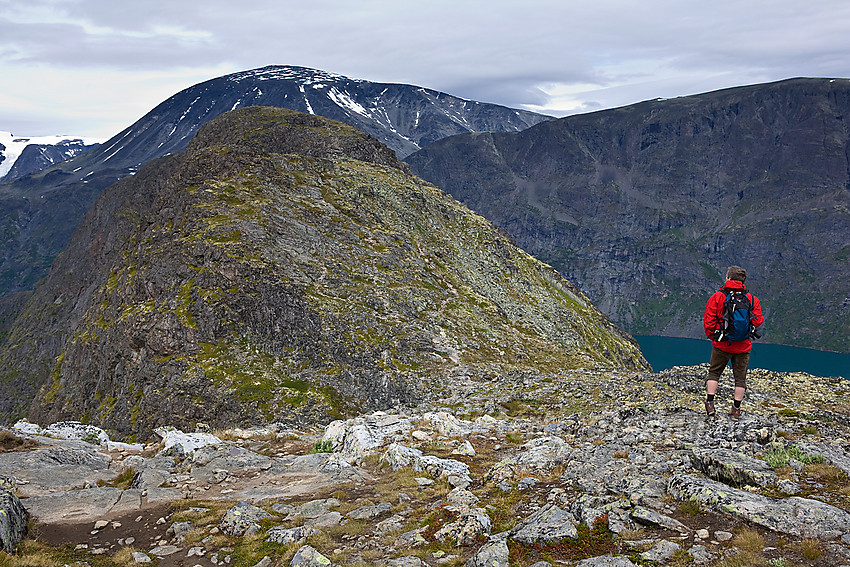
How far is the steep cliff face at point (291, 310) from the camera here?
165ft

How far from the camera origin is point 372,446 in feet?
71.1

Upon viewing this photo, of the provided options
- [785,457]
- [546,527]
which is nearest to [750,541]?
[546,527]

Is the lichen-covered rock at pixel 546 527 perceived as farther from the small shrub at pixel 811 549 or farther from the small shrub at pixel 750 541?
the small shrub at pixel 811 549

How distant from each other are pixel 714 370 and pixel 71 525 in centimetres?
2179

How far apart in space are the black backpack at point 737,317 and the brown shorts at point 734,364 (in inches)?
40.8

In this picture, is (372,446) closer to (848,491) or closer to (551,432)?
(551,432)

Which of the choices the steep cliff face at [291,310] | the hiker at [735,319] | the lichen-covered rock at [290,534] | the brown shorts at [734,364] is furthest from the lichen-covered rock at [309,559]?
the steep cliff face at [291,310]

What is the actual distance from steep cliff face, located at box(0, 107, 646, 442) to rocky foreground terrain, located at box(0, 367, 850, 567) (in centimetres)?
2500

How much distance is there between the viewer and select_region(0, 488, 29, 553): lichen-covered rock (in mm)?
12516

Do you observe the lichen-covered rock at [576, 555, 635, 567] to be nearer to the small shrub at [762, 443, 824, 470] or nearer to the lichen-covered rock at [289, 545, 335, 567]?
the lichen-covered rock at [289, 545, 335, 567]

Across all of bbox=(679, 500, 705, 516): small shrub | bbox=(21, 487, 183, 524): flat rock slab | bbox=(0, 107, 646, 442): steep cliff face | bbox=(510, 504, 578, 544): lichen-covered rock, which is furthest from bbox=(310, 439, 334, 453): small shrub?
bbox=(0, 107, 646, 442): steep cliff face

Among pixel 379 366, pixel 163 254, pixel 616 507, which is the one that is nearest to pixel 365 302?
pixel 379 366

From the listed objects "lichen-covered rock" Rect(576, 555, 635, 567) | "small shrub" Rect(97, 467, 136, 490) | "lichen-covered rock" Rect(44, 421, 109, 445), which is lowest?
"lichen-covered rock" Rect(44, 421, 109, 445)

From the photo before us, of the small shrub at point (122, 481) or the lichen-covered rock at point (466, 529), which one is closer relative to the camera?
the lichen-covered rock at point (466, 529)
